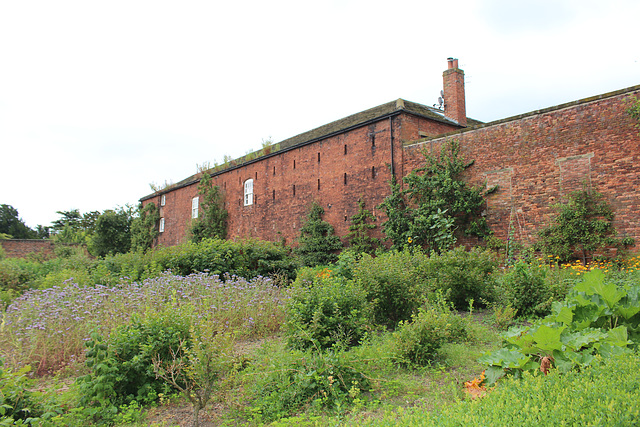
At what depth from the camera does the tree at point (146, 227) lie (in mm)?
31000

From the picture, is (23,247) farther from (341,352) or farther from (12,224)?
(341,352)

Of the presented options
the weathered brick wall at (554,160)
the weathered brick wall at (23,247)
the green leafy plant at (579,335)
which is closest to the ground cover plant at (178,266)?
the weathered brick wall at (554,160)

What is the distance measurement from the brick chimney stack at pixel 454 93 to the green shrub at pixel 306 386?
45.8ft

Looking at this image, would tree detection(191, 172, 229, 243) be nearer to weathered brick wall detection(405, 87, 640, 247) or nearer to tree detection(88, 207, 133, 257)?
tree detection(88, 207, 133, 257)

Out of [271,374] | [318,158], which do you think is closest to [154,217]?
[318,158]

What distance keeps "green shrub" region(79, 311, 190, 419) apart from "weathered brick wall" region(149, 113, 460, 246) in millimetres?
10951

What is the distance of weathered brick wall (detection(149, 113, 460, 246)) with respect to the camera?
583 inches

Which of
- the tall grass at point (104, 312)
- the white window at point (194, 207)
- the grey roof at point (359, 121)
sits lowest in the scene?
the tall grass at point (104, 312)

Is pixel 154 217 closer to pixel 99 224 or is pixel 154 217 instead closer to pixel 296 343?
pixel 99 224

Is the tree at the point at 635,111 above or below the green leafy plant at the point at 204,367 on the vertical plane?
above

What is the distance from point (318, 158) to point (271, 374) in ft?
47.2

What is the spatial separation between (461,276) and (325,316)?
375cm

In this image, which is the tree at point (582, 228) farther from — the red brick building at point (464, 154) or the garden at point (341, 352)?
the garden at point (341, 352)

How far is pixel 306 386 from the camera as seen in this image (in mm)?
3742
